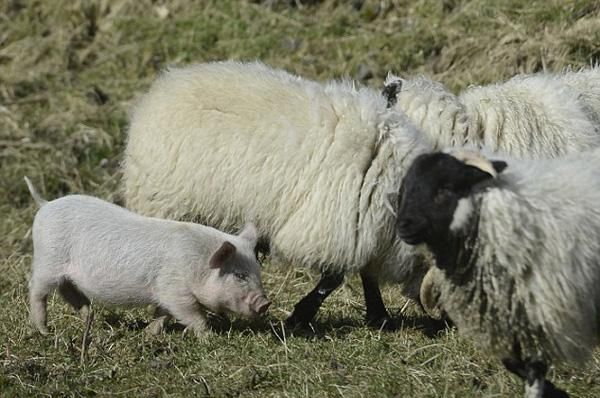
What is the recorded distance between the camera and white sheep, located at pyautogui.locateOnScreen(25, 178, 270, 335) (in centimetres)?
572

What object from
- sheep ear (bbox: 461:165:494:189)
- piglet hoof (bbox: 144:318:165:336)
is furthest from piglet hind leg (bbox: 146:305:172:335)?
sheep ear (bbox: 461:165:494:189)

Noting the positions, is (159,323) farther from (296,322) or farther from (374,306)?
(374,306)

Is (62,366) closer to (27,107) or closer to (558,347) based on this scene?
(558,347)

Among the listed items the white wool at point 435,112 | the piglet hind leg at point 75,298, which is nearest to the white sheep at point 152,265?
the piglet hind leg at point 75,298

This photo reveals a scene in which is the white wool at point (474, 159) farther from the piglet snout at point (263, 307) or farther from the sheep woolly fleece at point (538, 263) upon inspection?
the piglet snout at point (263, 307)

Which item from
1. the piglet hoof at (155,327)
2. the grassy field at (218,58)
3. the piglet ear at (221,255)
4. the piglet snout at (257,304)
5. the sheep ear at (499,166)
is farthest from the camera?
the piglet hoof at (155,327)

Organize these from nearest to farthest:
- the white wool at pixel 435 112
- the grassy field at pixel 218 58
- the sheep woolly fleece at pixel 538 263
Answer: the sheep woolly fleece at pixel 538 263 < the grassy field at pixel 218 58 < the white wool at pixel 435 112

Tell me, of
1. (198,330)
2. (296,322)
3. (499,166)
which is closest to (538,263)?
(499,166)

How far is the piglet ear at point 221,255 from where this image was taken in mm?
5582

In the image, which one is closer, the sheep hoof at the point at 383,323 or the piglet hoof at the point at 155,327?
the piglet hoof at the point at 155,327

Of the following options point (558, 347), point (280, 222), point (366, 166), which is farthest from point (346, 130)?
point (558, 347)

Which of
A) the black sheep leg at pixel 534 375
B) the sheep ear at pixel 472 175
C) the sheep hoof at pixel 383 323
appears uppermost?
the sheep ear at pixel 472 175

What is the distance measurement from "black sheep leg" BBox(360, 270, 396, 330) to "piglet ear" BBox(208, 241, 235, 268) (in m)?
0.89

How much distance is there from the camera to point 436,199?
4.38 metres
